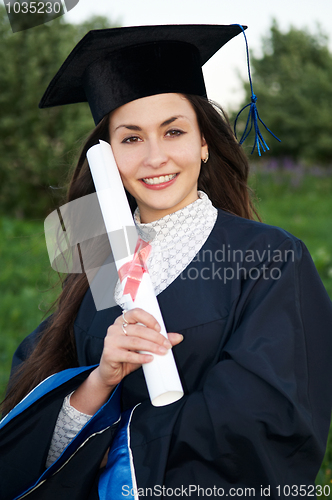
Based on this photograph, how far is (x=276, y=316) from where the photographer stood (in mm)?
1665

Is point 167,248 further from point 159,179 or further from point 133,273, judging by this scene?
point 133,273

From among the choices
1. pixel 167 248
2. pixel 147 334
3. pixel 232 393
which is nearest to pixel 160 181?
pixel 167 248

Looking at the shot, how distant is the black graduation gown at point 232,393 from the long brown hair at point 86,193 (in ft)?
0.89

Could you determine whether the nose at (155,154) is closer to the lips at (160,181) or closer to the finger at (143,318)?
the lips at (160,181)

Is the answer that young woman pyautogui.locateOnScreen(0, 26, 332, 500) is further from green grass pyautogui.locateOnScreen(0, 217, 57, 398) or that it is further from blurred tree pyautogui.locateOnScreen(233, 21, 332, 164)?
blurred tree pyautogui.locateOnScreen(233, 21, 332, 164)

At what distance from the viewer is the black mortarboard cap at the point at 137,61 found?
1939mm

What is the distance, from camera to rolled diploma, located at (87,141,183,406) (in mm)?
1561

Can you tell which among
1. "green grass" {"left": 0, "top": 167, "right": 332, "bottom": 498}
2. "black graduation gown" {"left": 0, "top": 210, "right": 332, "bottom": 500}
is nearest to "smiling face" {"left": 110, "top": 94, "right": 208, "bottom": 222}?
"black graduation gown" {"left": 0, "top": 210, "right": 332, "bottom": 500}

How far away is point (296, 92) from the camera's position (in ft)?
62.4

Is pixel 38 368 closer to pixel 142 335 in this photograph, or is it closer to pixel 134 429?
pixel 134 429

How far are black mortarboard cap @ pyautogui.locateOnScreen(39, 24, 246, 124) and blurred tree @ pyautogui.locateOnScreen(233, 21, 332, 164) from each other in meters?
15.9

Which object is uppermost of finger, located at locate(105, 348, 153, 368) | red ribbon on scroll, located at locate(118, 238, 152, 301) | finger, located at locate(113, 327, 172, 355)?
red ribbon on scroll, located at locate(118, 238, 152, 301)

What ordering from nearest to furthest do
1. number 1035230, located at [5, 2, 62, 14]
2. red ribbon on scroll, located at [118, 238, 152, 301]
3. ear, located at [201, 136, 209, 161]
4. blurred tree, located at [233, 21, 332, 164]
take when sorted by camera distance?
red ribbon on scroll, located at [118, 238, 152, 301]
ear, located at [201, 136, 209, 161]
number 1035230, located at [5, 2, 62, 14]
blurred tree, located at [233, 21, 332, 164]

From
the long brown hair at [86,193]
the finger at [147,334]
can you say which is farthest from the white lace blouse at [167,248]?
the finger at [147,334]
